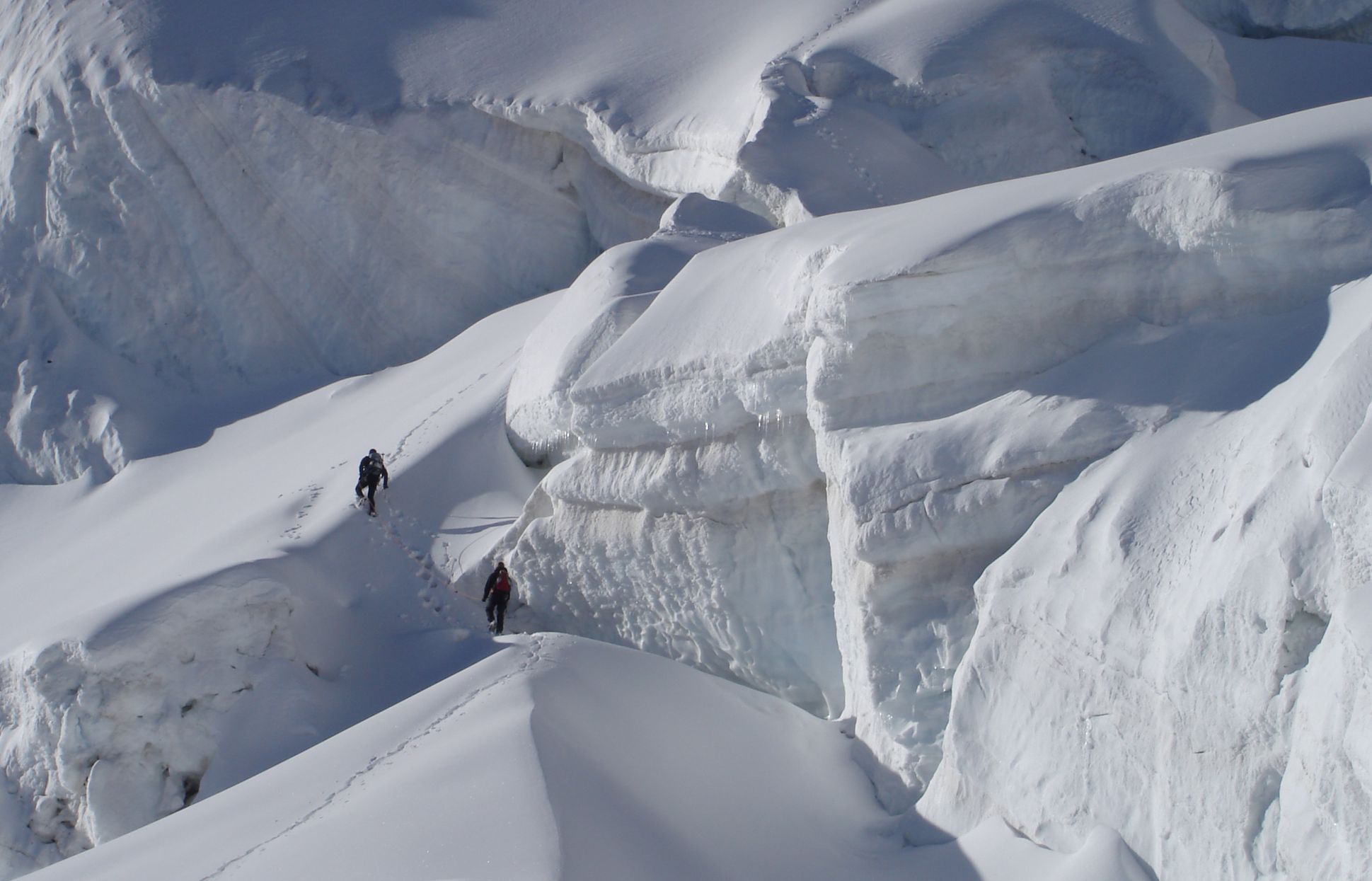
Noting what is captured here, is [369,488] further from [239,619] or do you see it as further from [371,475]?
[239,619]

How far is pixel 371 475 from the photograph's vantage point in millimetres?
10945

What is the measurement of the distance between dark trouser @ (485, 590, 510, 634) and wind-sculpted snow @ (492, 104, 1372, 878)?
159 cm

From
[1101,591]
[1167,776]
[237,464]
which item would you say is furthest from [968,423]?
[237,464]

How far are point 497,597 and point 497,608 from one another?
0.32ft

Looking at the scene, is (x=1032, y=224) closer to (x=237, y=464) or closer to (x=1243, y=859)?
(x=1243, y=859)

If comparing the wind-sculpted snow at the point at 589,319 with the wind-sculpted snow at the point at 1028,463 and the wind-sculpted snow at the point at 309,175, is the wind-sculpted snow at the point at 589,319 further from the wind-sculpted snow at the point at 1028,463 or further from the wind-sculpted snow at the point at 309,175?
the wind-sculpted snow at the point at 309,175

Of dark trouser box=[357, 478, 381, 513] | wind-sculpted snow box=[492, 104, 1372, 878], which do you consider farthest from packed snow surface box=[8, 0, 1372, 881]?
dark trouser box=[357, 478, 381, 513]

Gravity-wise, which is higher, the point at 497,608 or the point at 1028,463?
the point at 1028,463

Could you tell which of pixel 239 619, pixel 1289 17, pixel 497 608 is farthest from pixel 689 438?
pixel 1289 17

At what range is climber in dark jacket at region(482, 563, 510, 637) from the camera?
10070 mm

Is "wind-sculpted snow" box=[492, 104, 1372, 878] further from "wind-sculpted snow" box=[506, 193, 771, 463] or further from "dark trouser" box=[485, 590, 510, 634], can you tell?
"dark trouser" box=[485, 590, 510, 634]

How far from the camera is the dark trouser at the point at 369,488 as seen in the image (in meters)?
10.9

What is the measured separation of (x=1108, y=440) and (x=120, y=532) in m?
9.55

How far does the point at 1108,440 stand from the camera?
639 cm
